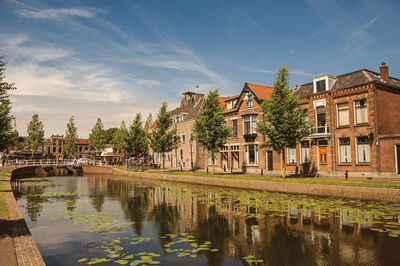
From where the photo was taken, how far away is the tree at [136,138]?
2158 inches

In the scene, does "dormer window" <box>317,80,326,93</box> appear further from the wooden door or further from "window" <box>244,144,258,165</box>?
"window" <box>244,144,258,165</box>

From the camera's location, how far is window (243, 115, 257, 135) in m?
37.7

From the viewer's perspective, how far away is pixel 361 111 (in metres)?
27.6

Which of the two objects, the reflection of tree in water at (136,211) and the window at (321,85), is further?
the window at (321,85)

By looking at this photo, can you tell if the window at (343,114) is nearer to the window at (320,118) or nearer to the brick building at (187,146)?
the window at (320,118)

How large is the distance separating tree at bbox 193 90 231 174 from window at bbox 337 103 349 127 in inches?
488

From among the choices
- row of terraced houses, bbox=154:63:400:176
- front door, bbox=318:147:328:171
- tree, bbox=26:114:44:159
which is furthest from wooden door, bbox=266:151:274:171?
tree, bbox=26:114:44:159

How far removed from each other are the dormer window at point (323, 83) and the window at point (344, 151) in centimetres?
579

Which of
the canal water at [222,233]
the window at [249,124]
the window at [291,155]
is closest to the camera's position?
the canal water at [222,233]

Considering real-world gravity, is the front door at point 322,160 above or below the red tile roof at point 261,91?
below

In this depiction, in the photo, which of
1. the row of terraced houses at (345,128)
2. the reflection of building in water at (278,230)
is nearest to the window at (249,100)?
the row of terraced houses at (345,128)

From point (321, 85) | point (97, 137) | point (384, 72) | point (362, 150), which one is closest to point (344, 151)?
point (362, 150)

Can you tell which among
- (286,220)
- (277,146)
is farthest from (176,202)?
(277,146)

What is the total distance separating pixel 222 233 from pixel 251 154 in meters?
28.0
